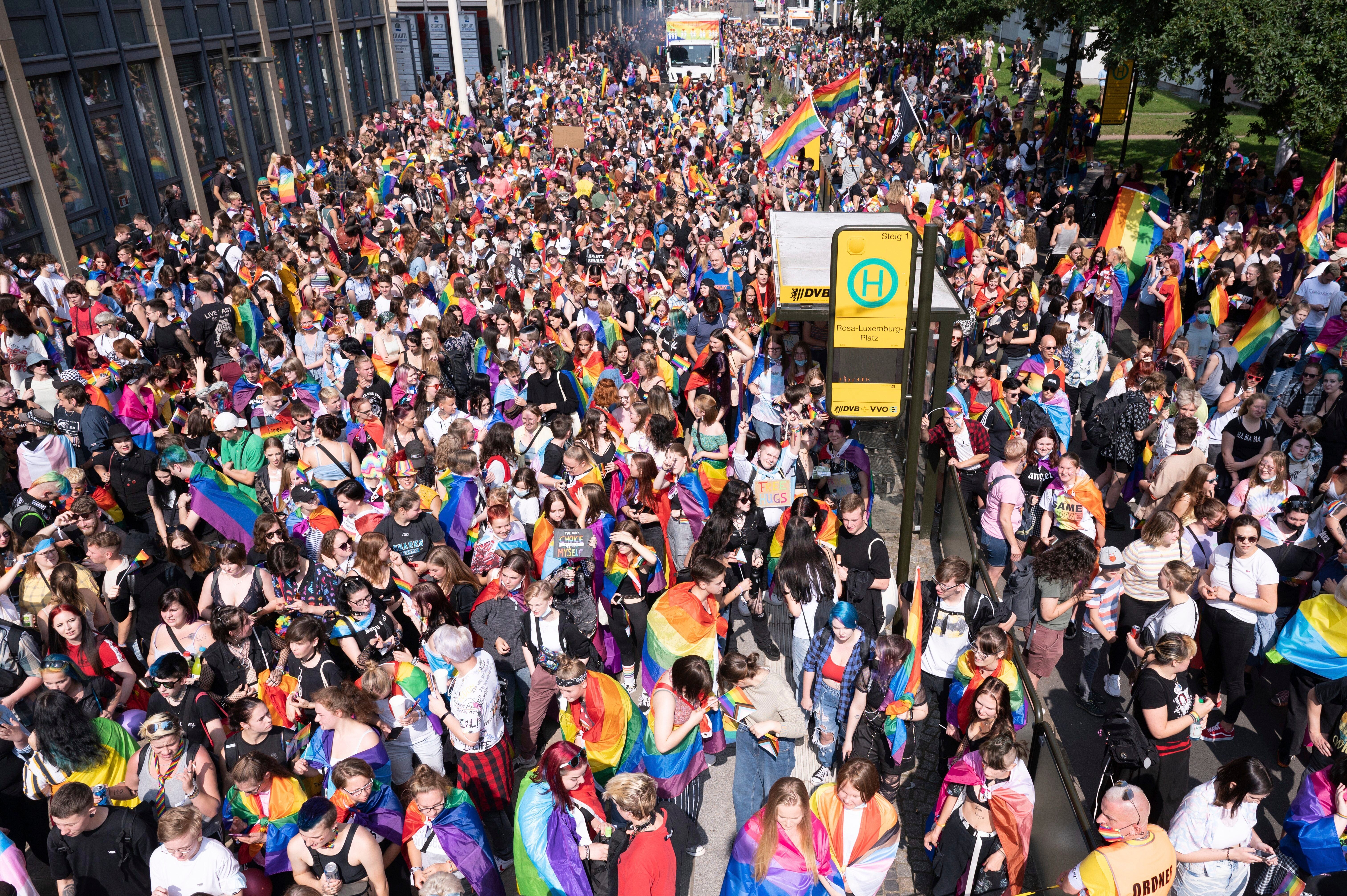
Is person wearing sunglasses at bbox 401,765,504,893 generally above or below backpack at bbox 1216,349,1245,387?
above

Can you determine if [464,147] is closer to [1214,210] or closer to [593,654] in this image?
[1214,210]

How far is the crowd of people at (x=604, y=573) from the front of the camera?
448cm

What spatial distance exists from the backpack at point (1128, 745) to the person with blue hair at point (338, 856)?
3731 mm

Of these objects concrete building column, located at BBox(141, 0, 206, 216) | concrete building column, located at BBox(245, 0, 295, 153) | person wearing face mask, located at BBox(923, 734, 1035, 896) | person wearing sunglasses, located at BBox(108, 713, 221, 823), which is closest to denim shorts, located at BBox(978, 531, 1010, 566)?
person wearing face mask, located at BBox(923, 734, 1035, 896)

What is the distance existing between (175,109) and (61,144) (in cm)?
380

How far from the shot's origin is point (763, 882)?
4.18 metres

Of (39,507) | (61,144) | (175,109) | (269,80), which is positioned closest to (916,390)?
(39,507)

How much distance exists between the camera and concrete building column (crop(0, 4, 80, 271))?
14820 millimetres

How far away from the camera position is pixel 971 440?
26.9 feet

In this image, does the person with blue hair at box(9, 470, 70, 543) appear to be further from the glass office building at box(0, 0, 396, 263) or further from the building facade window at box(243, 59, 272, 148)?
the building facade window at box(243, 59, 272, 148)

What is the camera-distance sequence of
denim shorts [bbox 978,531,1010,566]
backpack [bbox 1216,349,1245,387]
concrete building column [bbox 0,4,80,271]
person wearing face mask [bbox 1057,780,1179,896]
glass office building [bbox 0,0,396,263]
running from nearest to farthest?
1. person wearing face mask [bbox 1057,780,1179,896]
2. denim shorts [bbox 978,531,1010,566]
3. backpack [bbox 1216,349,1245,387]
4. concrete building column [bbox 0,4,80,271]
5. glass office building [bbox 0,0,396,263]

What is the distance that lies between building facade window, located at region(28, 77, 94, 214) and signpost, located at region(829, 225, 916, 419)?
1498cm

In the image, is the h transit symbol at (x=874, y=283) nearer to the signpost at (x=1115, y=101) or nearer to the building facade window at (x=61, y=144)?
the building facade window at (x=61, y=144)

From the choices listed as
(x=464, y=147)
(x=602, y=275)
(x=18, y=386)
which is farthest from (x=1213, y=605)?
(x=464, y=147)
